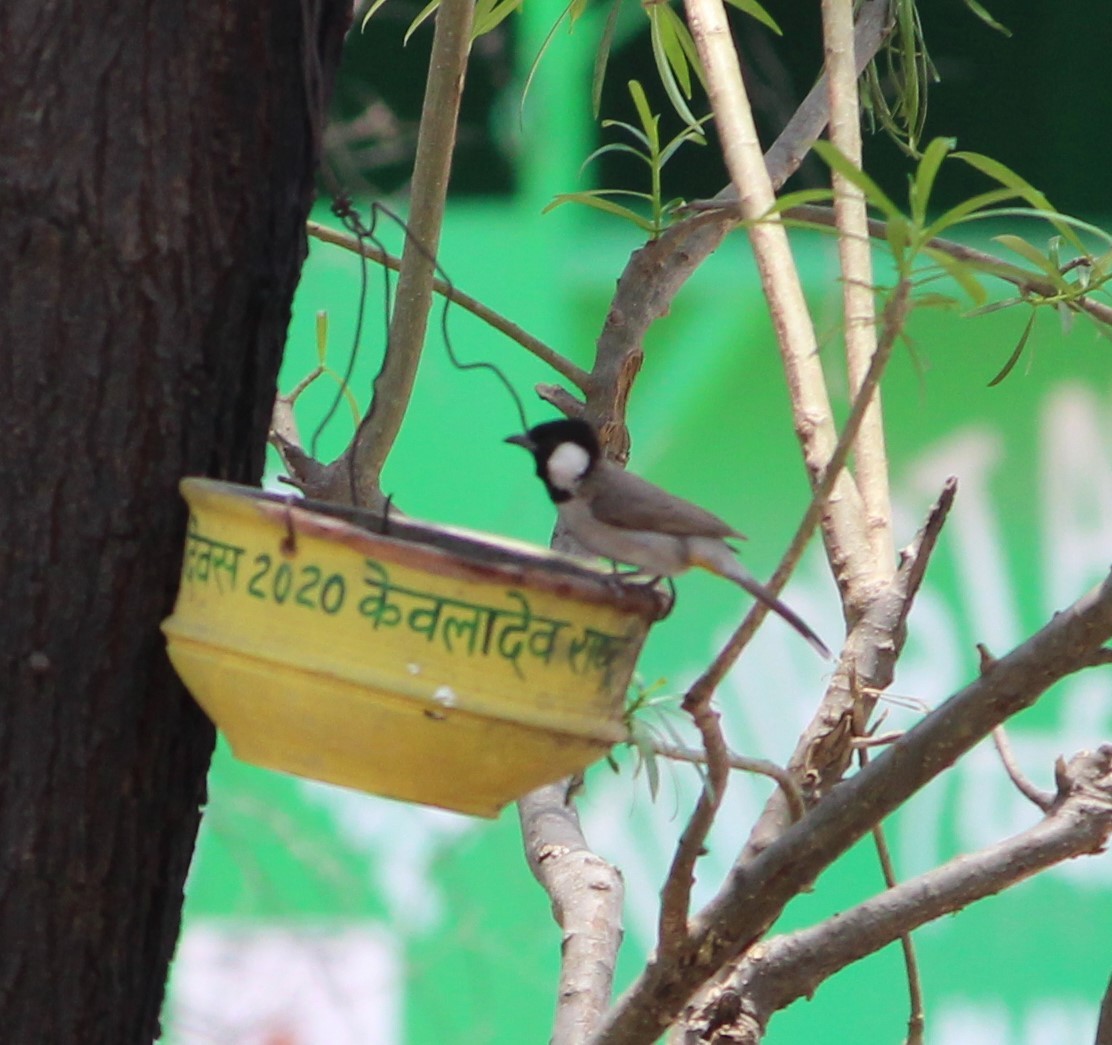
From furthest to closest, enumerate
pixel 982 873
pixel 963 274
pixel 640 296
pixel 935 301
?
pixel 640 296, pixel 982 873, pixel 935 301, pixel 963 274

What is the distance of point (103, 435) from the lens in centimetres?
124

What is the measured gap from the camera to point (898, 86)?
2.18m

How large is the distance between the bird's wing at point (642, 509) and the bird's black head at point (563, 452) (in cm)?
2

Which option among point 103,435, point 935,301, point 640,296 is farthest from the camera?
point 640,296

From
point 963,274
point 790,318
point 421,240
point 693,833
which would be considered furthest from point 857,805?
point 421,240

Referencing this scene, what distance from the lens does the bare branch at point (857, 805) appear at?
1.11 m

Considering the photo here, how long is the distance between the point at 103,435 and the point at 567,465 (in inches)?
24.1

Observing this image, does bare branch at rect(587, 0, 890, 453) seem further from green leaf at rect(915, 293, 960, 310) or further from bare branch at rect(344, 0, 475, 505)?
green leaf at rect(915, 293, 960, 310)

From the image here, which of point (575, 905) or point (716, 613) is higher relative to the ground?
point (716, 613)

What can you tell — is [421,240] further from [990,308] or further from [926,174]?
[926,174]

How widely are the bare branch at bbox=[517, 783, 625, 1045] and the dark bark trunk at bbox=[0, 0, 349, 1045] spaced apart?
463 mm

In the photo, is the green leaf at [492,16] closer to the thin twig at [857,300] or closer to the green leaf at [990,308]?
the thin twig at [857,300]

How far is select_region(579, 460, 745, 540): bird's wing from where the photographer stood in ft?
5.33

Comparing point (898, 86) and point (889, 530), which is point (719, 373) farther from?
point (889, 530)
